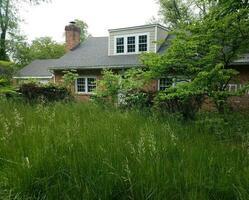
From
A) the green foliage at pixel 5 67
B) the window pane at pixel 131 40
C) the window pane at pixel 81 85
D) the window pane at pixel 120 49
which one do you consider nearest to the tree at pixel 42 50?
the window pane at pixel 81 85

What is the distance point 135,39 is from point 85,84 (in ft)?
16.7

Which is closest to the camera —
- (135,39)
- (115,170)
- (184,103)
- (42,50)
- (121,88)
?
(115,170)

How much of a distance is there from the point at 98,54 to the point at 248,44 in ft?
51.8

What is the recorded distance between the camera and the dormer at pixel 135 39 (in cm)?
2009

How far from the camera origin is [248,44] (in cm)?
820

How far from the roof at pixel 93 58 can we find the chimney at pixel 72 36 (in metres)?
0.70

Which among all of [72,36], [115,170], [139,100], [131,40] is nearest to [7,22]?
[72,36]

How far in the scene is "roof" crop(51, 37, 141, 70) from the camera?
19.5 m

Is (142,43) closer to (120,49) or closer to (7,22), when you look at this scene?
(120,49)

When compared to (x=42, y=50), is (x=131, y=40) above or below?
below

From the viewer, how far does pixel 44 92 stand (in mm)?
13844

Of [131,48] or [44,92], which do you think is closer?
[44,92]

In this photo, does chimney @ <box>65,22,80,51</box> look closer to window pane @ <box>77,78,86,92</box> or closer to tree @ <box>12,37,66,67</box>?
window pane @ <box>77,78,86,92</box>

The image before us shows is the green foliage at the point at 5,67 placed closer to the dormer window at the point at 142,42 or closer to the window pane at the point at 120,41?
the dormer window at the point at 142,42
